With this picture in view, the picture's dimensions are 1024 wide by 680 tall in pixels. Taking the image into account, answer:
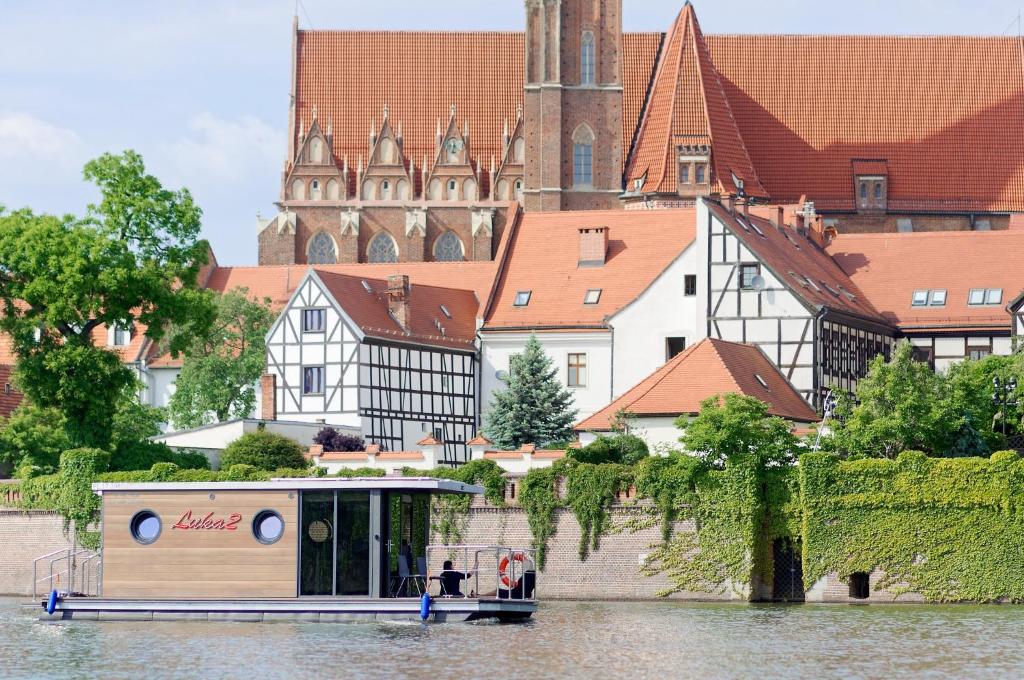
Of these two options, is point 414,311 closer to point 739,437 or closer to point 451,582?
point 739,437

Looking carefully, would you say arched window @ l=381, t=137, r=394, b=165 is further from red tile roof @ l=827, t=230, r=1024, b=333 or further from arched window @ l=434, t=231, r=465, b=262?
red tile roof @ l=827, t=230, r=1024, b=333

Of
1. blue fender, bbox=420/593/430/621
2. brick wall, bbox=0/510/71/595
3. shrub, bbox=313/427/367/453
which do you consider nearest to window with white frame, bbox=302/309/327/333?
shrub, bbox=313/427/367/453

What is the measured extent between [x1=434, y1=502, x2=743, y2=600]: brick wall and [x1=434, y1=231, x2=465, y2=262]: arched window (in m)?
40.9

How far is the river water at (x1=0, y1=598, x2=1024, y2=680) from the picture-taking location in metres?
33.5

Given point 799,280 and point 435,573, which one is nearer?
point 435,573

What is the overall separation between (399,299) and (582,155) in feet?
54.9

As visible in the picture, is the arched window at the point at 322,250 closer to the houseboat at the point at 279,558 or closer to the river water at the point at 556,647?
the river water at the point at 556,647

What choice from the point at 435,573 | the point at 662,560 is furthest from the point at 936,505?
the point at 435,573

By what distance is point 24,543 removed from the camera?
179 feet

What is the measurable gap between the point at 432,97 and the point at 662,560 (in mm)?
47898

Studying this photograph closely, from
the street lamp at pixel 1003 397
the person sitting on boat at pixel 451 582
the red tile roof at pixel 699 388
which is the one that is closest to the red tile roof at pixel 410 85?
the red tile roof at pixel 699 388

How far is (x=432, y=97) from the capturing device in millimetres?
95125

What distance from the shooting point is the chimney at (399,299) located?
6969cm

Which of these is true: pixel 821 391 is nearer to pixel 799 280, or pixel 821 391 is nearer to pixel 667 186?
pixel 799 280
